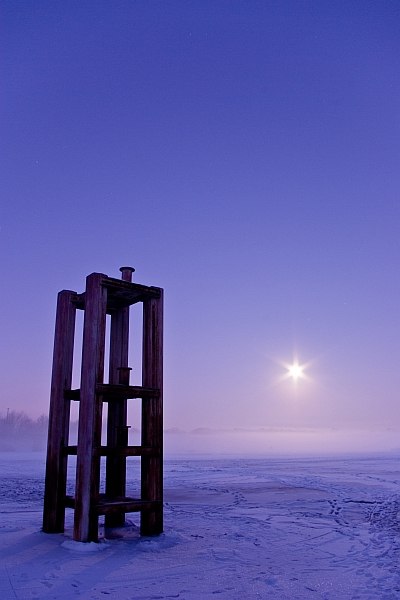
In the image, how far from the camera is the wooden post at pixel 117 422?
30.9ft

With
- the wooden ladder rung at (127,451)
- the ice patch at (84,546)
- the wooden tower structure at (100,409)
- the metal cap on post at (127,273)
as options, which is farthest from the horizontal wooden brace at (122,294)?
the ice patch at (84,546)

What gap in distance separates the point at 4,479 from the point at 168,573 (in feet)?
51.2

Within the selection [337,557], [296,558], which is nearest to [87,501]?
[296,558]

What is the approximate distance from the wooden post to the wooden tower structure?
2cm

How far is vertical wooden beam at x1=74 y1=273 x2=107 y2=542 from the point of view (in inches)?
312

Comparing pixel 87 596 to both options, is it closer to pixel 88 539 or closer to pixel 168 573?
pixel 168 573

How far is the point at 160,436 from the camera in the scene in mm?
9188

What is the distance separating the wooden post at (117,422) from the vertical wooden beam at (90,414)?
976mm

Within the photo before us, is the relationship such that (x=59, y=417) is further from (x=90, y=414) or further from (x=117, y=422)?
(x=90, y=414)

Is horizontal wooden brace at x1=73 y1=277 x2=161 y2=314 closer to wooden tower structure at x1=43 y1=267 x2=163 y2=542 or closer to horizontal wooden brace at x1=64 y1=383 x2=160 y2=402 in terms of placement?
wooden tower structure at x1=43 y1=267 x2=163 y2=542

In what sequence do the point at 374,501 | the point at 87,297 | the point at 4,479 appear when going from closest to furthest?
the point at 87,297 → the point at 374,501 → the point at 4,479

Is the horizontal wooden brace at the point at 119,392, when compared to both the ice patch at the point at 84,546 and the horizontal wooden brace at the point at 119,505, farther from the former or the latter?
the ice patch at the point at 84,546

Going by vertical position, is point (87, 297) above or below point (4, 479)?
above

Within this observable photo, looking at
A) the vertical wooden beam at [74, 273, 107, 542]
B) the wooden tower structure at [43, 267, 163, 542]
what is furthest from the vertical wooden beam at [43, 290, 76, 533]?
the vertical wooden beam at [74, 273, 107, 542]
